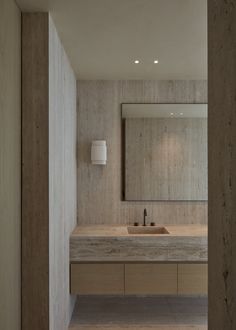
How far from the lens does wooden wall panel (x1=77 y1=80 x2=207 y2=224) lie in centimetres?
389

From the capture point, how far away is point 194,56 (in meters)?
3.07

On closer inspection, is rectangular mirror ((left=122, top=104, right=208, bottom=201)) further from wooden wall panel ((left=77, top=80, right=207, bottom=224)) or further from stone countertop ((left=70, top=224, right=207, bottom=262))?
stone countertop ((left=70, top=224, right=207, bottom=262))

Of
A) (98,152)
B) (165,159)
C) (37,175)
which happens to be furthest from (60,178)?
(165,159)

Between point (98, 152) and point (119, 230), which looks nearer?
point (119, 230)

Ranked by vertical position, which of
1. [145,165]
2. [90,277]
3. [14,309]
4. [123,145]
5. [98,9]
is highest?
[98,9]

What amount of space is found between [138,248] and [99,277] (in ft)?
1.65

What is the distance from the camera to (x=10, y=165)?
1.94 metres

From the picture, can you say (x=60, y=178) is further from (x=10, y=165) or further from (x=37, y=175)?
(x=10, y=165)

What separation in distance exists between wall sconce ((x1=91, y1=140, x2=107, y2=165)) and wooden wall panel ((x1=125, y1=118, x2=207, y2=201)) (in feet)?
1.02

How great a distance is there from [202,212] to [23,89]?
8.58 ft
